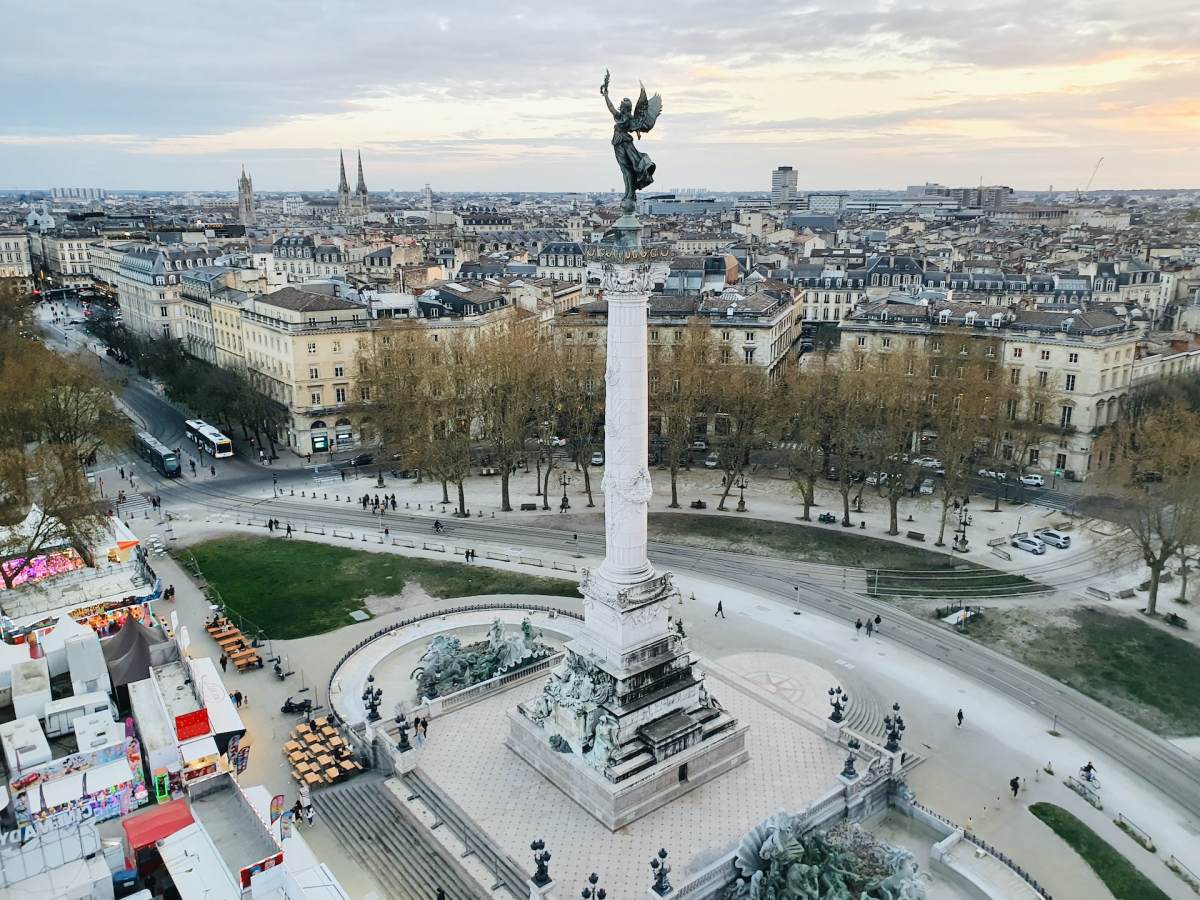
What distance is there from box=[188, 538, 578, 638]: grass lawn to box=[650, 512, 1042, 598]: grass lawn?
12.6 meters

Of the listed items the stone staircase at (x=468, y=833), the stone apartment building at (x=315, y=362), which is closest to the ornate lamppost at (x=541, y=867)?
the stone staircase at (x=468, y=833)

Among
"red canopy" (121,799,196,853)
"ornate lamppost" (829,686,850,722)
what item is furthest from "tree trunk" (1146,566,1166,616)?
"red canopy" (121,799,196,853)

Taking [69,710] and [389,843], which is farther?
[69,710]

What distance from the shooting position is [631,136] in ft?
104

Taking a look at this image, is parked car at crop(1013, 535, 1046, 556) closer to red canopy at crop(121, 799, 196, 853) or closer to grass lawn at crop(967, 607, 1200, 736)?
grass lawn at crop(967, 607, 1200, 736)

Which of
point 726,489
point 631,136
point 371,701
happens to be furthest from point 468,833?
point 726,489

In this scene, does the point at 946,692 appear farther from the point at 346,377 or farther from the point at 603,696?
the point at 346,377

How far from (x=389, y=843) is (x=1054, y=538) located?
48440mm

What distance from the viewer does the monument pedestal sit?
103 feet

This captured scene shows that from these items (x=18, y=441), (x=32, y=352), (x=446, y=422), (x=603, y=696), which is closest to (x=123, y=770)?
(x=603, y=696)

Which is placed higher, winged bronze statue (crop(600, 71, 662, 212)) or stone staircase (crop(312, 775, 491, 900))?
winged bronze statue (crop(600, 71, 662, 212))

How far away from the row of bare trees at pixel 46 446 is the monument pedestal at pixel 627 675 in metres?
30.4

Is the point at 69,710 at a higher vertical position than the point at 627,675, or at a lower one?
lower

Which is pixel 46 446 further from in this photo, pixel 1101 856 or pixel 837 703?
pixel 1101 856
